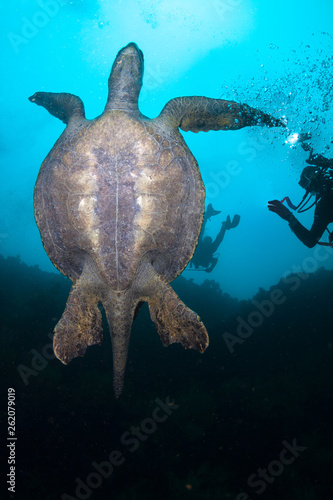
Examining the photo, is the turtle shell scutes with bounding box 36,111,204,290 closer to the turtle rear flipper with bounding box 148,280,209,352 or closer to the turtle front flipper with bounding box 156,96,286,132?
the turtle rear flipper with bounding box 148,280,209,352

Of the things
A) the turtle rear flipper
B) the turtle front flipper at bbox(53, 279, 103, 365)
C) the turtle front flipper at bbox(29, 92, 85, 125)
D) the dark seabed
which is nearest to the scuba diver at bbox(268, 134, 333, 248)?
the dark seabed

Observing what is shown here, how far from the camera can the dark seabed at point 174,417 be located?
4.92 meters

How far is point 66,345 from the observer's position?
2.38 m

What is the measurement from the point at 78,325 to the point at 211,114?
360 cm

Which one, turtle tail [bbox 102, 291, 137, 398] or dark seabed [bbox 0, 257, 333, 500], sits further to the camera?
dark seabed [bbox 0, 257, 333, 500]

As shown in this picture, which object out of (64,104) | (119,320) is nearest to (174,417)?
(119,320)

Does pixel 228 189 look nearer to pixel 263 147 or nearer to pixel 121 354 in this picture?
pixel 263 147

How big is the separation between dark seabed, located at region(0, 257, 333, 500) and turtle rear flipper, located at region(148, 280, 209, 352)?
4.48 meters

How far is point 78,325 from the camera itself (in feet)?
8.13

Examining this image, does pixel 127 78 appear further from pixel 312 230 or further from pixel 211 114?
pixel 312 230

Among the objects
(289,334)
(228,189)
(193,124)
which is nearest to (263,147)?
(228,189)

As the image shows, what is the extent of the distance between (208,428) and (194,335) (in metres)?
4.80

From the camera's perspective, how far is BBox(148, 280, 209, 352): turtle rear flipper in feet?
8.13

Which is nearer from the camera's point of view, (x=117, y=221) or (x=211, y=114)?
(x=117, y=221)
